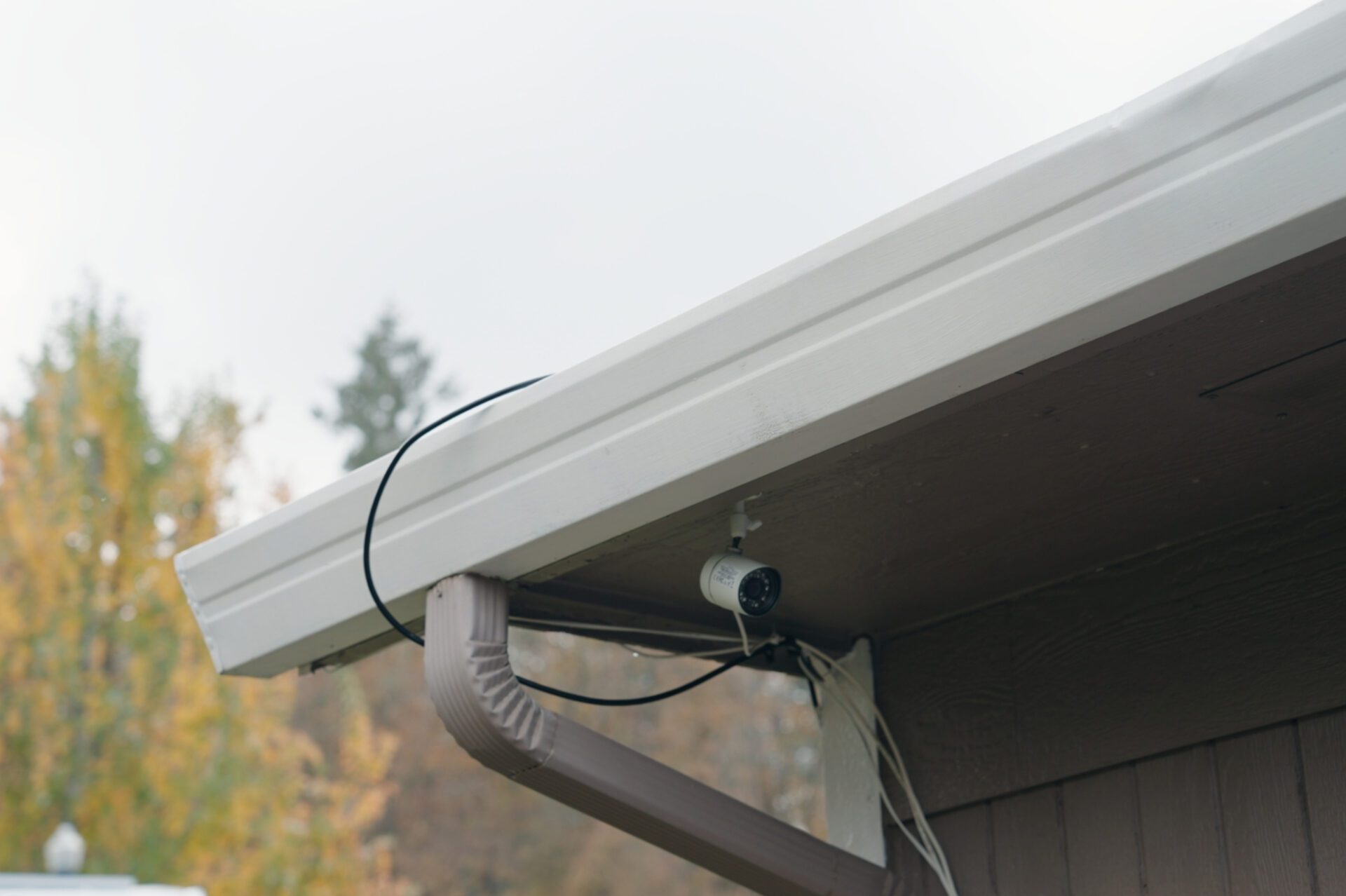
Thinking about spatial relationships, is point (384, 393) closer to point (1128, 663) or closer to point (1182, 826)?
point (1128, 663)

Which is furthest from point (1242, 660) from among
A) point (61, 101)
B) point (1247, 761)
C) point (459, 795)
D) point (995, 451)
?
point (61, 101)

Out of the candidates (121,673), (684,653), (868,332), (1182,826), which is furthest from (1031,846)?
(121,673)

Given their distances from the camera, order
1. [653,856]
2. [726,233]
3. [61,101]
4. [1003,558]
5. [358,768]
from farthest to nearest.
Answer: [61,101]
[726,233]
[653,856]
[358,768]
[1003,558]

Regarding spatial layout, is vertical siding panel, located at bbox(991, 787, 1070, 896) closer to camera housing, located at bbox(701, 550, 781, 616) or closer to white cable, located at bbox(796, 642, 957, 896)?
white cable, located at bbox(796, 642, 957, 896)

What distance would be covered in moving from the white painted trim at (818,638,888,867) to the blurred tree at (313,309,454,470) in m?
21.2

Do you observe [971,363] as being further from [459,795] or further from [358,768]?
[459,795]

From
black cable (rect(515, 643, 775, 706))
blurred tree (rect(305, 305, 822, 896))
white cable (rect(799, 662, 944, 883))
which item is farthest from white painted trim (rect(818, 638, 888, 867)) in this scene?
blurred tree (rect(305, 305, 822, 896))

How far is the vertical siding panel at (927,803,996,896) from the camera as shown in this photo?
1.59 m

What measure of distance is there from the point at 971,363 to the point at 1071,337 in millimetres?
80

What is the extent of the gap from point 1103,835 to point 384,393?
2328 cm

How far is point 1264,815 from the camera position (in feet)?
4.46

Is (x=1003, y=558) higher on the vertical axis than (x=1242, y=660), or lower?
higher

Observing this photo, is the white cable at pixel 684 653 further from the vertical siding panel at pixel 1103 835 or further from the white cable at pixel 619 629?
the vertical siding panel at pixel 1103 835

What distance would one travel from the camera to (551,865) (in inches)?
572
